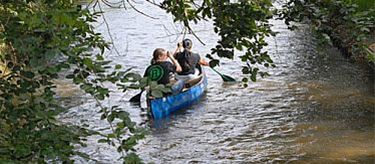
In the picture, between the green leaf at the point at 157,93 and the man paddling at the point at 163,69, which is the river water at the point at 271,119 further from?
the green leaf at the point at 157,93

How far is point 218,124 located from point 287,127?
3.65 ft

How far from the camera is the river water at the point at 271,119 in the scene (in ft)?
29.1

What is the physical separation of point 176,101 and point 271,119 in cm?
166

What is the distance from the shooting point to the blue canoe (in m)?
10.5

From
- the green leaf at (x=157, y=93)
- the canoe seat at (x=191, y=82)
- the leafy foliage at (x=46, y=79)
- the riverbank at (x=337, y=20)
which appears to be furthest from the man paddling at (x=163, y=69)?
the green leaf at (x=157, y=93)

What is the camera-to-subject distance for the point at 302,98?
39.1 ft

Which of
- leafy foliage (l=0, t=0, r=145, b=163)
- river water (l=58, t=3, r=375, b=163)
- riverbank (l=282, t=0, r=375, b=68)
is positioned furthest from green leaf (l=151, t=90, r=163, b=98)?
river water (l=58, t=3, r=375, b=163)

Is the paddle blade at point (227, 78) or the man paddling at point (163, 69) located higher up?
the man paddling at point (163, 69)

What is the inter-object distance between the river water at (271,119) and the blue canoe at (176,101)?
138mm

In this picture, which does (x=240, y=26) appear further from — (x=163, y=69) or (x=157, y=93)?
(x=163, y=69)

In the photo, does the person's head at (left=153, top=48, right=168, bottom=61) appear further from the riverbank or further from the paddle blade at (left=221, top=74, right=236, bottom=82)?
the riverbank

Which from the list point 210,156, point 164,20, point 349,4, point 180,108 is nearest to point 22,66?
point 349,4

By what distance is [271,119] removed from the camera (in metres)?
10.5

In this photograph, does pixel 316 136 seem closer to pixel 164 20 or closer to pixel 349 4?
pixel 349 4
